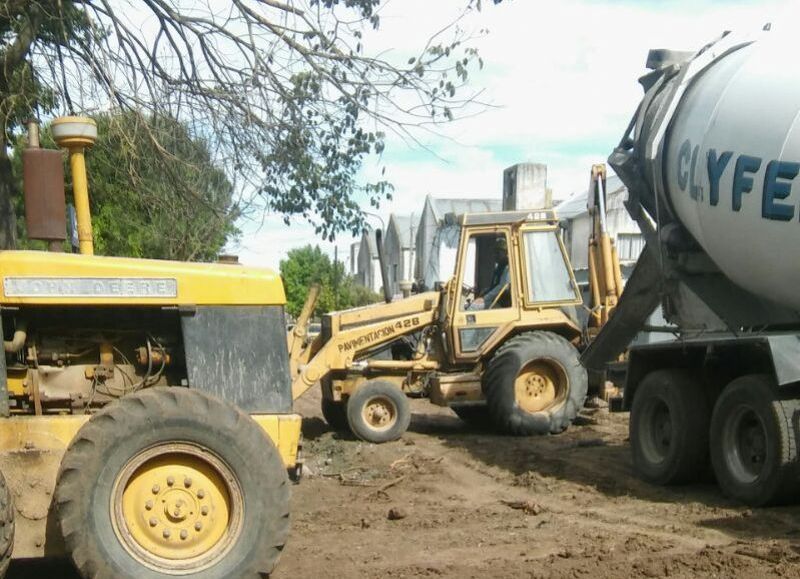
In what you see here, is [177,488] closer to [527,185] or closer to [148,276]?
[148,276]

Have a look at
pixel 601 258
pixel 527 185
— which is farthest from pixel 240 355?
pixel 527 185

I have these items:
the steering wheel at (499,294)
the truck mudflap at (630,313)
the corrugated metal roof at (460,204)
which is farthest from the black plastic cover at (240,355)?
the corrugated metal roof at (460,204)

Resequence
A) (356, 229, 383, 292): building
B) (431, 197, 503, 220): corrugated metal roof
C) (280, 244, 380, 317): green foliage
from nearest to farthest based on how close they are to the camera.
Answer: (280, 244, 380, 317): green foliage < (431, 197, 503, 220): corrugated metal roof < (356, 229, 383, 292): building

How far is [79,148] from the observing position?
19.6 feet

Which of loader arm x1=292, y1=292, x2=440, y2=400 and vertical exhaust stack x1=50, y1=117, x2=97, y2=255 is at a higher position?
vertical exhaust stack x1=50, y1=117, x2=97, y2=255

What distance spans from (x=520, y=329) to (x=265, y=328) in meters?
7.39

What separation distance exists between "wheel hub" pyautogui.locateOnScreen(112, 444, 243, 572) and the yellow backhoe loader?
6.79 meters

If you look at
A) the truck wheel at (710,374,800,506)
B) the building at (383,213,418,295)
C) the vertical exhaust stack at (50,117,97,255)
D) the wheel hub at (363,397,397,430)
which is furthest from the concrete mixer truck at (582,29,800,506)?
the building at (383,213,418,295)

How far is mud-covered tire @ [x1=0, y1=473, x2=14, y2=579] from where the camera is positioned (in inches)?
193

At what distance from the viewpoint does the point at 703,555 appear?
628 cm

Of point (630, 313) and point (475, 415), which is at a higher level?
point (630, 313)

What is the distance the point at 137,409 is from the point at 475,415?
869 centimetres

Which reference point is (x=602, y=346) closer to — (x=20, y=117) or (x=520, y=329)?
(x=520, y=329)

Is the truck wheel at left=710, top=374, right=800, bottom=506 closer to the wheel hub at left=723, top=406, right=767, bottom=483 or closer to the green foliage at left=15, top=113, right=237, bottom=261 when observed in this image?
the wheel hub at left=723, top=406, right=767, bottom=483
